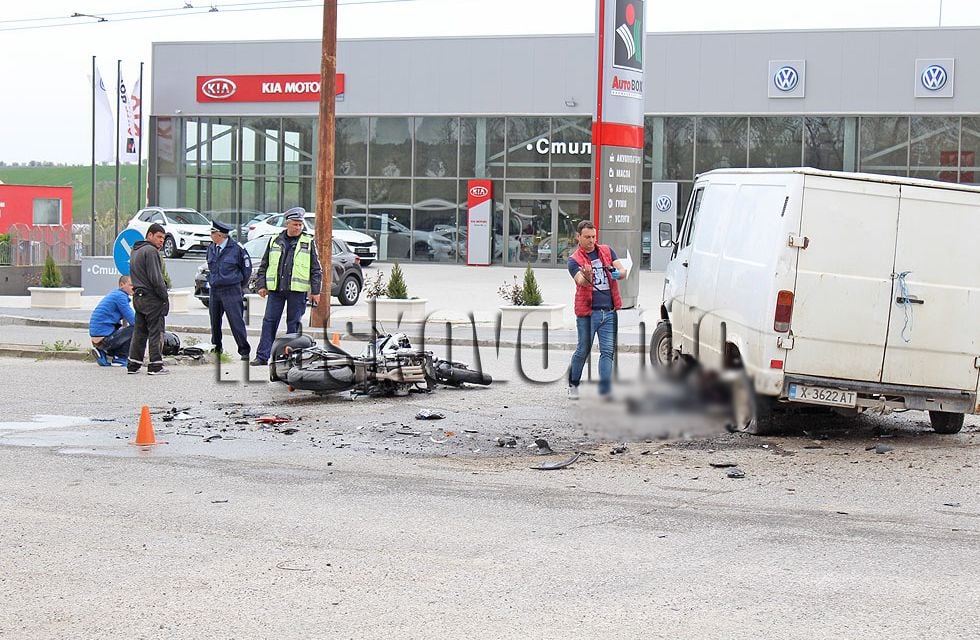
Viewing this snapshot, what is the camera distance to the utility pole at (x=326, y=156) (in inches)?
794

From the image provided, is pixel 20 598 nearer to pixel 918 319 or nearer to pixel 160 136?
pixel 918 319

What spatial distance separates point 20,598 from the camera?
5656 millimetres

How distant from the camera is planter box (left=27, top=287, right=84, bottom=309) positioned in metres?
26.0

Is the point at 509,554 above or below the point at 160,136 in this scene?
below

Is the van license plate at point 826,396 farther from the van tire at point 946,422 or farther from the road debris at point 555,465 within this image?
the van tire at point 946,422

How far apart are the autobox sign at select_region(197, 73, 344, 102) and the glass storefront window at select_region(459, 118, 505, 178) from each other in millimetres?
5039

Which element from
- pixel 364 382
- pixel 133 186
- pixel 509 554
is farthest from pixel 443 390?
pixel 133 186

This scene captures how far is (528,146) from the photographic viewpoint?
44.2 m

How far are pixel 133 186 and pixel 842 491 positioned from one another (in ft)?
438

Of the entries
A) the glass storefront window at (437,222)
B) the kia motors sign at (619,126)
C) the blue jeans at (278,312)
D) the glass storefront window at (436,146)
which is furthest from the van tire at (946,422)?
the glass storefront window at (436,146)

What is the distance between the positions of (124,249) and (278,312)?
4.42 metres

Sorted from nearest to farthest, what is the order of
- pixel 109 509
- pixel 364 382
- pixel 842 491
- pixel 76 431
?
pixel 109 509, pixel 842 491, pixel 76 431, pixel 364 382

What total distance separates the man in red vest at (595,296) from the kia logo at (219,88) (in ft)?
122

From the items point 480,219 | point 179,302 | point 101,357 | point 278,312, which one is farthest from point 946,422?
point 480,219
